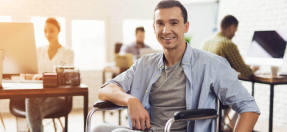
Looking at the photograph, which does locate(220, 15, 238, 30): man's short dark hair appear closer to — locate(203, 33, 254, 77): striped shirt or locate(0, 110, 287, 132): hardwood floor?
locate(203, 33, 254, 77): striped shirt

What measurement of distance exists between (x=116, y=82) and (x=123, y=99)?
0.85 ft

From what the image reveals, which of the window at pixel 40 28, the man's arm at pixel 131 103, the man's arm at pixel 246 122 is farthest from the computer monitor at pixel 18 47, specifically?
the window at pixel 40 28

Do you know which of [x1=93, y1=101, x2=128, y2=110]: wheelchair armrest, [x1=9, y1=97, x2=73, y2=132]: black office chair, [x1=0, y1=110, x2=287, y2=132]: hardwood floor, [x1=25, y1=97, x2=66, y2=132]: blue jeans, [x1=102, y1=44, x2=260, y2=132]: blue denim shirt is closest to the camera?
[x1=102, y1=44, x2=260, y2=132]: blue denim shirt

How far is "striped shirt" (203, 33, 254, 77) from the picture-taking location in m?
2.70

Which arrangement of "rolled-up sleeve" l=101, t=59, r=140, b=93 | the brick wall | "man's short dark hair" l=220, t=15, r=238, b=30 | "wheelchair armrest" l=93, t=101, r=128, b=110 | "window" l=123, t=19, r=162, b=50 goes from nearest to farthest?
"wheelchair armrest" l=93, t=101, r=128, b=110, "rolled-up sleeve" l=101, t=59, r=140, b=93, "man's short dark hair" l=220, t=15, r=238, b=30, the brick wall, "window" l=123, t=19, r=162, b=50

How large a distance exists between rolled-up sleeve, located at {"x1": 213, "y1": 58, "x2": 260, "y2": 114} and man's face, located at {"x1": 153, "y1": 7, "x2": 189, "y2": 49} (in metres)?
0.25

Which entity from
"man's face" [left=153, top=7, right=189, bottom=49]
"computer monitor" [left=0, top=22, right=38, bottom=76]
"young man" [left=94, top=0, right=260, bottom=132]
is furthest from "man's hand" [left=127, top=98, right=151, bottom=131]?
"computer monitor" [left=0, top=22, right=38, bottom=76]

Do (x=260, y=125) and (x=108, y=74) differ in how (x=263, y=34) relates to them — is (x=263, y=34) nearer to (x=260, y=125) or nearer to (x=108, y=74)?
(x=260, y=125)

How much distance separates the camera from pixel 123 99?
133 cm

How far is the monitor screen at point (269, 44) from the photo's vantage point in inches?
102

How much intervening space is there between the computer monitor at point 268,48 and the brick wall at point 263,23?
2.87 ft

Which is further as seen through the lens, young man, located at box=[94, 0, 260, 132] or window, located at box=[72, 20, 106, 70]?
window, located at box=[72, 20, 106, 70]

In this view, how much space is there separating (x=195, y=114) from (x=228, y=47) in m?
1.76

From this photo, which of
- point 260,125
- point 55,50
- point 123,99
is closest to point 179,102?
point 123,99
